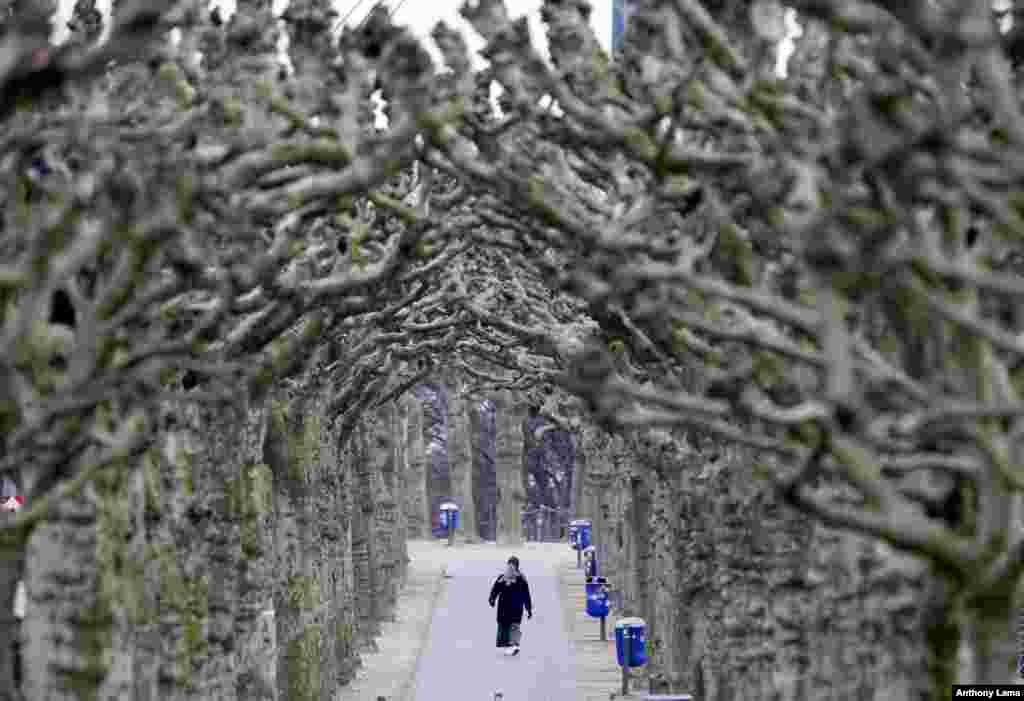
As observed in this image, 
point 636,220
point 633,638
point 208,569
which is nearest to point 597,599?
point 633,638

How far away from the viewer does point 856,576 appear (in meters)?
15.4

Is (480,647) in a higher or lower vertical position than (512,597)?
lower

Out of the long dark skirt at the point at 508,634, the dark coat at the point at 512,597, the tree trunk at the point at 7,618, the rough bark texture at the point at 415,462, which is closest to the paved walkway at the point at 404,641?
the long dark skirt at the point at 508,634

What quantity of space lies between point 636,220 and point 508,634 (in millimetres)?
20928

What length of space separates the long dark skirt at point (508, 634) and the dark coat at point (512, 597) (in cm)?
20

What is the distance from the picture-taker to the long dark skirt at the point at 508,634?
37.0 metres

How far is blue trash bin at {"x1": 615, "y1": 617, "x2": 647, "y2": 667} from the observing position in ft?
99.7

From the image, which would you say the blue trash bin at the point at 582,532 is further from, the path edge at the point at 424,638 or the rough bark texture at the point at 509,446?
the rough bark texture at the point at 509,446

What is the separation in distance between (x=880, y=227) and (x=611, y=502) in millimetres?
34601

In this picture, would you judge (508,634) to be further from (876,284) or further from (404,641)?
(876,284)

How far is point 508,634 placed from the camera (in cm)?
3722

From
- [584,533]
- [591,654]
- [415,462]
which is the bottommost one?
[591,654]

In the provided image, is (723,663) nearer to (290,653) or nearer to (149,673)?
(149,673)

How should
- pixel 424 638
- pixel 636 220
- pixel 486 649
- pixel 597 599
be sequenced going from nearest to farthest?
pixel 636 220, pixel 486 649, pixel 597 599, pixel 424 638
